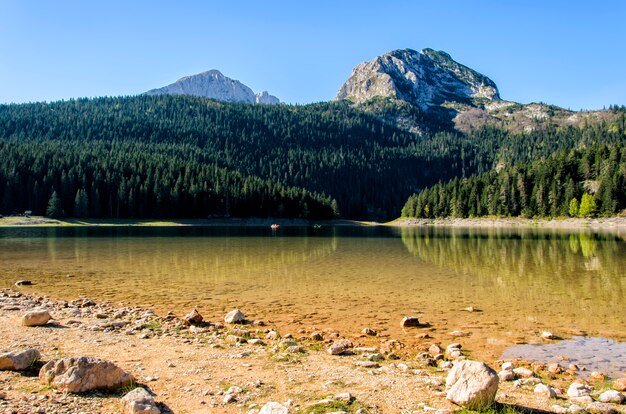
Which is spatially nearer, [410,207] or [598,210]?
[598,210]

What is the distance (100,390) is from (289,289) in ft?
48.3

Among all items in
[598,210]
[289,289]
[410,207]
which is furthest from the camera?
[410,207]

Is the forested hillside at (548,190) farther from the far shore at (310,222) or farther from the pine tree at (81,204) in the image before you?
the pine tree at (81,204)

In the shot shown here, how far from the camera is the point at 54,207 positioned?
110188 millimetres

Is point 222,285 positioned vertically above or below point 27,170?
below

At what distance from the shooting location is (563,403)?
7836 millimetres

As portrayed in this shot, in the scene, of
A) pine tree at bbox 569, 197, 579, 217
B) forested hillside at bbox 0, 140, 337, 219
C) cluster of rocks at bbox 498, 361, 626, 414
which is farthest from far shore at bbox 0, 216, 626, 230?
cluster of rocks at bbox 498, 361, 626, 414

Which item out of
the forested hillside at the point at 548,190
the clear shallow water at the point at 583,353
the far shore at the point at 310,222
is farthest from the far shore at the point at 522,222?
the clear shallow water at the point at 583,353

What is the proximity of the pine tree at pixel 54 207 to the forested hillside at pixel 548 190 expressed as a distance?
114205 mm

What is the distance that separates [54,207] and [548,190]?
135548mm

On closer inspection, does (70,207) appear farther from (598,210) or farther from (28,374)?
(598,210)

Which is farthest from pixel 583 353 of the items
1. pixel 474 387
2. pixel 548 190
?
pixel 548 190

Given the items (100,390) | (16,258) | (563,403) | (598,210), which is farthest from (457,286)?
(598,210)

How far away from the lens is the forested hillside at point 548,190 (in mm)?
108750
